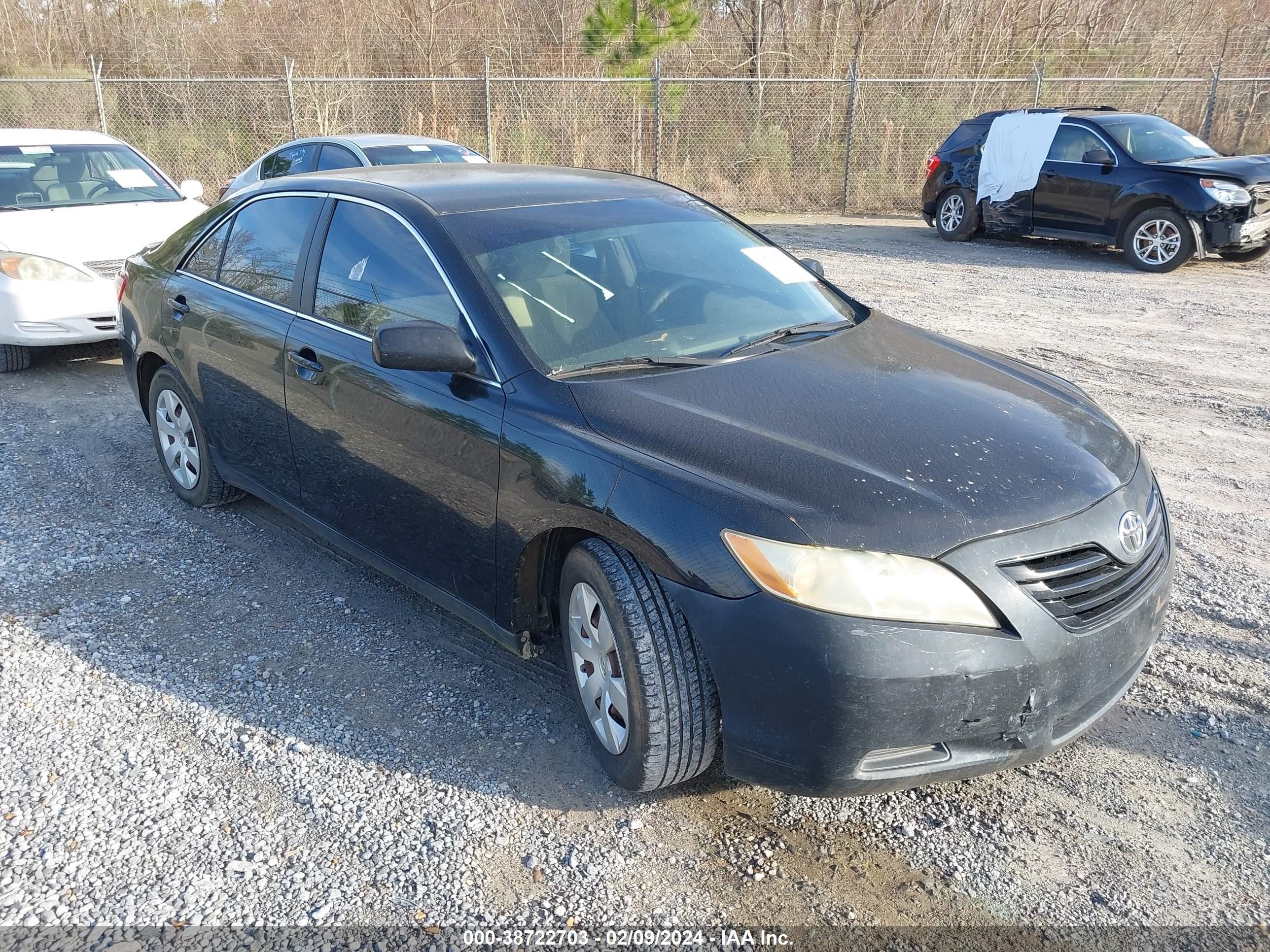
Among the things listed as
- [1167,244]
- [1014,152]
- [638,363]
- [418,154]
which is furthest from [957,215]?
[638,363]

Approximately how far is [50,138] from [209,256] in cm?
513

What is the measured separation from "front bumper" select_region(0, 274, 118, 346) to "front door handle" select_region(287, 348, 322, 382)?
4.08m

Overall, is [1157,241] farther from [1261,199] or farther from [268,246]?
[268,246]

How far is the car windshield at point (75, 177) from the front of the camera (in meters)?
7.79

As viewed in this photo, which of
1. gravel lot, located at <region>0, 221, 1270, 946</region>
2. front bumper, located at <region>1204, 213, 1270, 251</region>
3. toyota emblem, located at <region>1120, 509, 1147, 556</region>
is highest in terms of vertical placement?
toyota emblem, located at <region>1120, 509, 1147, 556</region>

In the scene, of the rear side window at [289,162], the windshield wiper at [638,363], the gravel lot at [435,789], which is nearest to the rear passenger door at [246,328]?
the gravel lot at [435,789]

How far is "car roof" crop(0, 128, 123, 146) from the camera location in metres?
8.18

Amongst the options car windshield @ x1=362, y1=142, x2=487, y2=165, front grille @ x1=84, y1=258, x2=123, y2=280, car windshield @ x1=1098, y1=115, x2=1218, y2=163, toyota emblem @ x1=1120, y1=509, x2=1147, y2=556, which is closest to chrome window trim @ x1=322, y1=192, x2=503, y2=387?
toyota emblem @ x1=1120, y1=509, x2=1147, y2=556

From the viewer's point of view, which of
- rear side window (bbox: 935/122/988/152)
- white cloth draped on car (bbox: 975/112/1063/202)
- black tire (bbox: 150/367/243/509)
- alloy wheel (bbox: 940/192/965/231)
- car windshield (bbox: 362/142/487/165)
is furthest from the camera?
alloy wheel (bbox: 940/192/965/231)

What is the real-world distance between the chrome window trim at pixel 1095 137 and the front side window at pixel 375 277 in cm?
1056

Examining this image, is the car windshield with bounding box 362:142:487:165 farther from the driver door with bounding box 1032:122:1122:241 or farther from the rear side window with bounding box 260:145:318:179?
the driver door with bounding box 1032:122:1122:241

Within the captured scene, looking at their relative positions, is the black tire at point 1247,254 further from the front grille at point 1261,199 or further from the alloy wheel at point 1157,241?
the alloy wheel at point 1157,241

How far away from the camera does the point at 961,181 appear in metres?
13.5

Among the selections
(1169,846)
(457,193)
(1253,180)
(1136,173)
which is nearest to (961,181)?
(1136,173)
